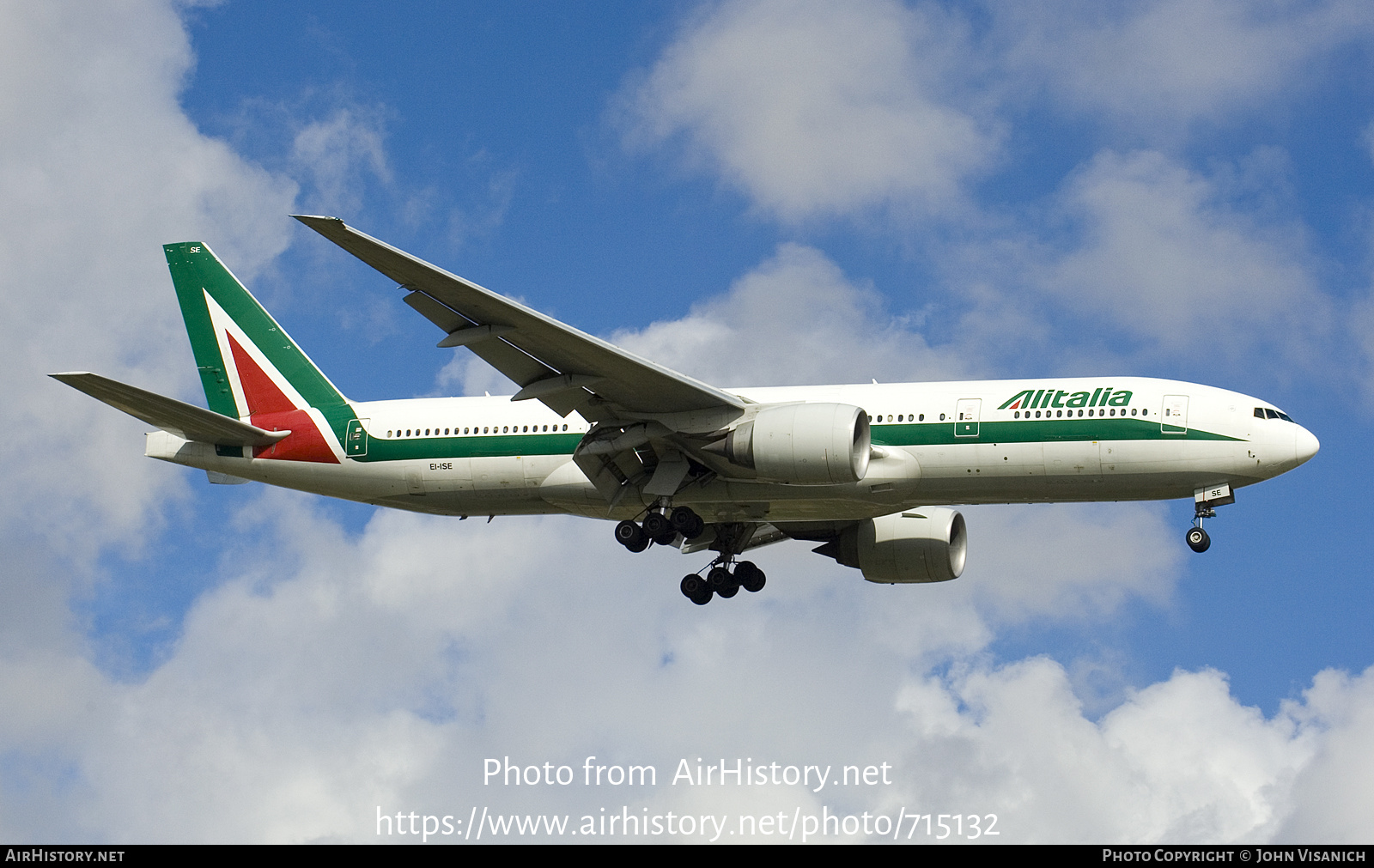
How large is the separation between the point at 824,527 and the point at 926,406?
24.3 ft

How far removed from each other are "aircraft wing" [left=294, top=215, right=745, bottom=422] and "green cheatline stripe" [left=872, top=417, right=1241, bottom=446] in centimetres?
443

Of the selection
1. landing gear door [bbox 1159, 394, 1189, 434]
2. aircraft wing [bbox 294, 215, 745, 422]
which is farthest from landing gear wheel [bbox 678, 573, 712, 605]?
landing gear door [bbox 1159, 394, 1189, 434]

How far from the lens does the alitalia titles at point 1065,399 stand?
1289 inches

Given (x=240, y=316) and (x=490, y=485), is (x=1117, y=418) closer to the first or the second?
(x=490, y=485)

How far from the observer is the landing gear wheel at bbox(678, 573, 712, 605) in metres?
39.2

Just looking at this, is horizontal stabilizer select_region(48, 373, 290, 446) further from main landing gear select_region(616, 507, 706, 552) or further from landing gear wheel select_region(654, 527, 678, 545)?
landing gear wheel select_region(654, 527, 678, 545)

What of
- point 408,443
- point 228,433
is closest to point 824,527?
point 408,443

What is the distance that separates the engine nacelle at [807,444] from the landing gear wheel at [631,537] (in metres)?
3.29

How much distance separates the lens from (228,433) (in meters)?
37.6

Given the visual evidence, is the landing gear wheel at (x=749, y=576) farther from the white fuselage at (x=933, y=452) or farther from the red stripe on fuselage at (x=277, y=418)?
the red stripe on fuselage at (x=277, y=418)

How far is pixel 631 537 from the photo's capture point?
1382 inches

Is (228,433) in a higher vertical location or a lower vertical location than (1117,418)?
higher

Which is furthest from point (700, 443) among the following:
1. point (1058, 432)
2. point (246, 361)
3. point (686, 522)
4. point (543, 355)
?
point (246, 361)

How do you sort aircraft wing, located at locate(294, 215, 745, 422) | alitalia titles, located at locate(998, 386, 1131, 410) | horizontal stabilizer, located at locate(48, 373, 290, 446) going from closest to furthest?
aircraft wing, located at locate(294, 215, 745, 422) < alitalia titles, located at locate(998, 386, 1131, 410) < horizontal stabilizer, located at locate(48, 373, 290, 446)
